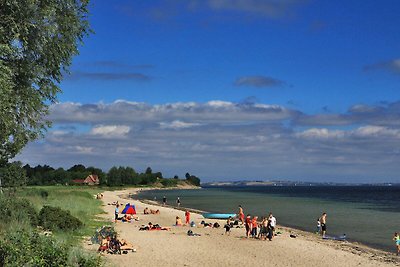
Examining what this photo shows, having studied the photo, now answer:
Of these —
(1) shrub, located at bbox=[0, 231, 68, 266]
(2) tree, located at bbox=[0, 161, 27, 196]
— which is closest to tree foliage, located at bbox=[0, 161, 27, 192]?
(2) tree, located at bbox=[0, 161, 27, 196]

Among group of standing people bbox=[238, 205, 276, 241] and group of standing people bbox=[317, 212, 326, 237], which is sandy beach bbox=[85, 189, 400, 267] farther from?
group of standing people bbox=[317, 212, 326, 237]

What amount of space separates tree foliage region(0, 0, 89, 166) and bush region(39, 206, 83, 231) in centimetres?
1029

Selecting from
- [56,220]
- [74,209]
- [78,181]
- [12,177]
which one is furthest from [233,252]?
[78,181]

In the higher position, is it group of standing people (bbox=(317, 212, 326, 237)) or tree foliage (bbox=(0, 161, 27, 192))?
tree foliage (bbox=(0, 161, 27, 192))

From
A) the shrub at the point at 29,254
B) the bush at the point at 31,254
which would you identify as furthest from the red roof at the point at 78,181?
the shrub at the point at 29,254

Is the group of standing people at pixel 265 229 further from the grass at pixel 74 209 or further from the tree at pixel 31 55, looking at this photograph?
the tree at pixel 31 55

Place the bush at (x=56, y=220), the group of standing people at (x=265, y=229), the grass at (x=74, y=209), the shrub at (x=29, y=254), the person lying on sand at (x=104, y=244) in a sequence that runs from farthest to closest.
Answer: the group of standing people at (x=265, y=229) → the bush at (x=56, y=220) → the grass at (x=74, y=209) → the person lying on sand at (x=104, y=244) → the shrub at (x=29, y=254)

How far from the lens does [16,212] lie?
24.2 meters

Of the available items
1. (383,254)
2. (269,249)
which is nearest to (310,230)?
(383,254)

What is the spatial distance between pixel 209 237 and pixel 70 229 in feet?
31.3

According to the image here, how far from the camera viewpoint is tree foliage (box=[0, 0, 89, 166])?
530 inches

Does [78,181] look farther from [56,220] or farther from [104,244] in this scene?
[104,244]

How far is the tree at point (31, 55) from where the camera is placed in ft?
44.1

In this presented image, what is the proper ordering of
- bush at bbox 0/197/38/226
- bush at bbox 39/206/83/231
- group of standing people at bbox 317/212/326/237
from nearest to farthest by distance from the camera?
1. bush at bbox 0/197/38/226
2. bush at bbox 39/206/83/231
3. group of standing people at bbox 317/212/326/237
